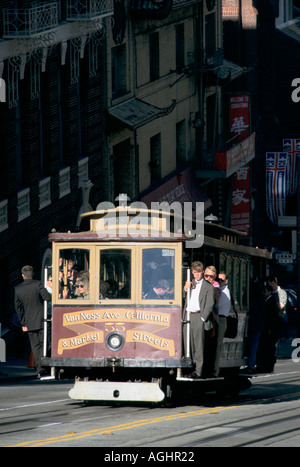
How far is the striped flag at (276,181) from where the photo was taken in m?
53.2

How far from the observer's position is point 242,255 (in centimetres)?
2016

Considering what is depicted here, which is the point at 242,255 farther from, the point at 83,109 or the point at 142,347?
the point at 83,109

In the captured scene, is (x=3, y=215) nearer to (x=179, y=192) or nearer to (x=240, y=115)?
(x=179, y=192)

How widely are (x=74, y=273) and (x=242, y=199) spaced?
33769 mm

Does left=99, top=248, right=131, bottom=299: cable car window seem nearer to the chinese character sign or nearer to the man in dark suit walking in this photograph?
the man in dark suit walking

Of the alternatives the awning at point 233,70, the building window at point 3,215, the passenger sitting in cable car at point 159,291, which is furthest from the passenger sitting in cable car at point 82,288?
the awning at point 233,70

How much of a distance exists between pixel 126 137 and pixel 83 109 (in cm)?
327

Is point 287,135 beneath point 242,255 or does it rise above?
beneath

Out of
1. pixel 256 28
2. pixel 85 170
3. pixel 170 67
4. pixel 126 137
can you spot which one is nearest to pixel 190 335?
pixel 85 170

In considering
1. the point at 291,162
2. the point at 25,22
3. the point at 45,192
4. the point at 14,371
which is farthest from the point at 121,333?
the point at 291,162

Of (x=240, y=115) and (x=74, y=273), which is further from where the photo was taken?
(x=240, y=115)

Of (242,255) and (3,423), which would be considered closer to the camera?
(3,423)

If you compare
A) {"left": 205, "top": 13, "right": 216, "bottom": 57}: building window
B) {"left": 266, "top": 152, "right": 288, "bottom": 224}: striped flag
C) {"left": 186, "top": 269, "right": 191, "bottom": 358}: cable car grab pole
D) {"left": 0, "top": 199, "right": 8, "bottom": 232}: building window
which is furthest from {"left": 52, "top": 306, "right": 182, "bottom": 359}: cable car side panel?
{"left": 266, "top": 152, "right": 288, "bottom": 224}: striped flag

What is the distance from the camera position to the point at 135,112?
37.4m
